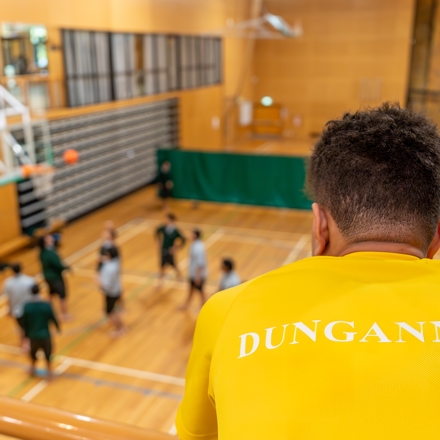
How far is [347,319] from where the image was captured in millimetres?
935

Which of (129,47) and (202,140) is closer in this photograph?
(129,47)

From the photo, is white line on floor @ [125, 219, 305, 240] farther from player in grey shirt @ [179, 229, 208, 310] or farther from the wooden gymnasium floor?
player in grey shirt @ [179, 229, 208, 310]

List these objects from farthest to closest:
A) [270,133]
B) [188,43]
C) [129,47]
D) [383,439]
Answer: [270,133], [188,43], [129,47], [383,439]

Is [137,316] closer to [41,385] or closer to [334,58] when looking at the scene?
[41,385]

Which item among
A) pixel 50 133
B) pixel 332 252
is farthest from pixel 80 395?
pixel 50 133

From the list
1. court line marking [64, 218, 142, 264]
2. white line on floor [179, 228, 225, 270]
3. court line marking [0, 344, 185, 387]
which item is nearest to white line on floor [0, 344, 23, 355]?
court line marking [0, 344, 185, 387]

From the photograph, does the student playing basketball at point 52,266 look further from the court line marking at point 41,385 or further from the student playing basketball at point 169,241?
the student playing basketball at point 169,241

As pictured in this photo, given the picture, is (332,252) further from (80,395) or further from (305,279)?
(80,395)

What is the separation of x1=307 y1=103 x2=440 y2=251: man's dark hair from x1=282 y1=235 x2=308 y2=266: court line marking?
386 inches

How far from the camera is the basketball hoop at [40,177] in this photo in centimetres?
952

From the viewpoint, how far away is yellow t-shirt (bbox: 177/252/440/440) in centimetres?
83

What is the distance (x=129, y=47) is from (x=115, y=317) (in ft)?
32.1

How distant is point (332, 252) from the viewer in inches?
47.1

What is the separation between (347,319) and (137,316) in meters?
8.19
